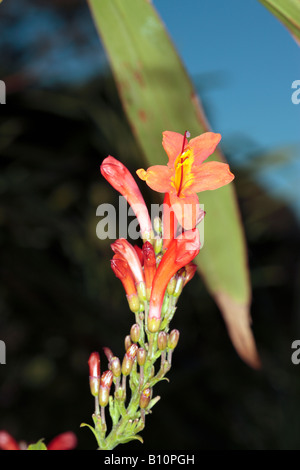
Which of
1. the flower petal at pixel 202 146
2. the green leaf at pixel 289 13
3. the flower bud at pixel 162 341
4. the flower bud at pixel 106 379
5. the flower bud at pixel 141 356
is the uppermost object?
the green leaf at pixel 289 13

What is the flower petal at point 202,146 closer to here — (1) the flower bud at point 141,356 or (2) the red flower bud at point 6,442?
(1) the flower bud at point 141,356

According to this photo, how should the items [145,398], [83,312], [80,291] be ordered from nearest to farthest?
[145,398] → [83,312] → [80,291]

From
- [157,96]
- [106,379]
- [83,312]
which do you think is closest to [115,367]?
[106,379]

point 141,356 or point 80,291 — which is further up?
point 80,291

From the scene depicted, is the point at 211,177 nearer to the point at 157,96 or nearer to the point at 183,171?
the point at 183,171

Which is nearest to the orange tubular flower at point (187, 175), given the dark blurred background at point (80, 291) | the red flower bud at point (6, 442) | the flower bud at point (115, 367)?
the flower bud at point (115, 367)

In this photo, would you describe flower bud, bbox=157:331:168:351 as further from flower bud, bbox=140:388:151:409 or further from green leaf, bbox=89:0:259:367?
green leaf, bbox=89:0:259:367

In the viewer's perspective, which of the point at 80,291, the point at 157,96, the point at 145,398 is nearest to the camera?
the point at 145,398

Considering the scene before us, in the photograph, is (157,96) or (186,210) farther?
(157,96)
